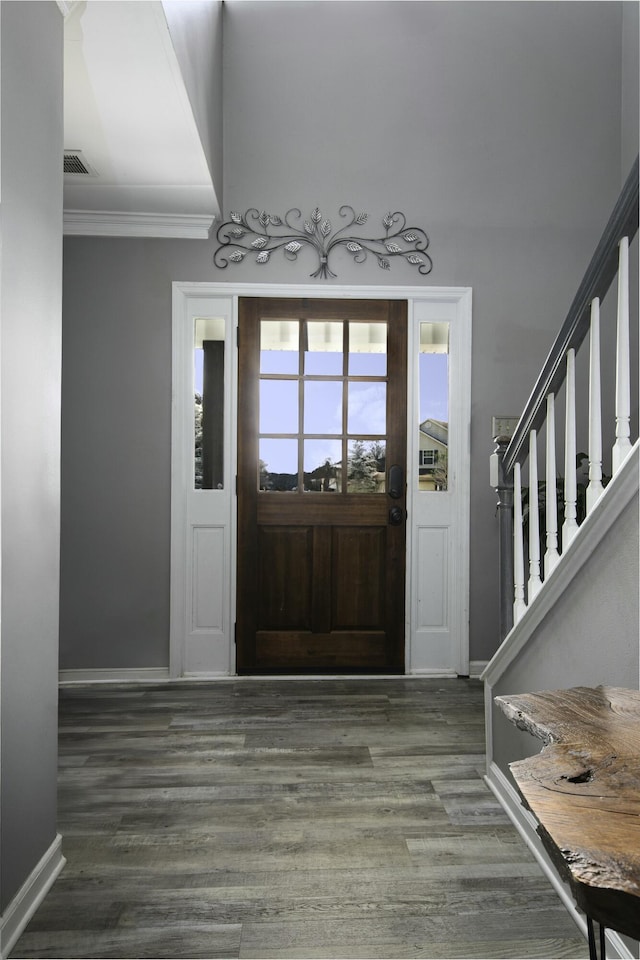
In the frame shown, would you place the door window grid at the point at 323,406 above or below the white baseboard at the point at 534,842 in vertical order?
above

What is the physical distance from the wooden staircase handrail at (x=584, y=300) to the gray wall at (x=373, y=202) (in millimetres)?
1441

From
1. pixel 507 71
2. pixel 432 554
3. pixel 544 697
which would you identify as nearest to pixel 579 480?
pixel 432 554

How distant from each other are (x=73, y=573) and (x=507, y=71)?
12.1ft

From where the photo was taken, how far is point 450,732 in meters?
2.72

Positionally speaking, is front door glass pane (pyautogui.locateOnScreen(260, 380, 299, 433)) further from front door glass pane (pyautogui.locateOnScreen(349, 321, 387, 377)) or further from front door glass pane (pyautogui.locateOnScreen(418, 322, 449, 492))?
front door glass pane (pyautogui.locateOnScreen(418, 322, 449, 492))

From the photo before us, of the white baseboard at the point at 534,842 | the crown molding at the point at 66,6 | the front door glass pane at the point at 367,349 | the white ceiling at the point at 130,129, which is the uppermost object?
the white ceiling at the point at 130,129

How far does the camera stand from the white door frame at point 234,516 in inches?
136

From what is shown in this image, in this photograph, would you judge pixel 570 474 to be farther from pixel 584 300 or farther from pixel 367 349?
pixel 367 349

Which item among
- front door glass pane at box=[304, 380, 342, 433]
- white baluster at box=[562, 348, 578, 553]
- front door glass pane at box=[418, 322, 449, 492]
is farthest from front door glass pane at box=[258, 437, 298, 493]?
white baluster at box=[562, 348, 578, 553]

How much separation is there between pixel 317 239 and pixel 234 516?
1615 mm

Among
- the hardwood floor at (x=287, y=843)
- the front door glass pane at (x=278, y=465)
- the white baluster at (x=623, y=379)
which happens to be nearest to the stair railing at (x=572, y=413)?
the white baluster at (x=623, y=379)

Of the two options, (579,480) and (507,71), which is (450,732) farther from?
(507,71)

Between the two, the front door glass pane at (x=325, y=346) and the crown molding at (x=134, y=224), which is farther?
the front door glass pane at (x=325, y=346)

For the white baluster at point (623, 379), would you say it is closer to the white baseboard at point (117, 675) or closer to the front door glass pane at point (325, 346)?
the front door glass pane at point (325, 346)
